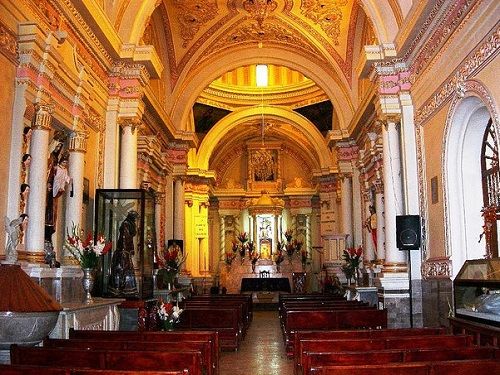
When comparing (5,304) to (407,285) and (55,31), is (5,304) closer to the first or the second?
(55,31)

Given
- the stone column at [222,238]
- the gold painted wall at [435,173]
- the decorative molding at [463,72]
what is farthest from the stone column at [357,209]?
the stone column at [222,238]

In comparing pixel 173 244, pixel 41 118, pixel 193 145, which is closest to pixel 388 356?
pixel 41 118

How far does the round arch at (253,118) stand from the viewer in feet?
75.2

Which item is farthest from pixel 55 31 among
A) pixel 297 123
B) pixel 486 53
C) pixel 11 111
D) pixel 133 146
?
pixel 297 123

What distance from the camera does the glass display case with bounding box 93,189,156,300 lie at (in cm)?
977

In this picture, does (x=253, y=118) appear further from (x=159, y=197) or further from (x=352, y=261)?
(x=352, y=261)

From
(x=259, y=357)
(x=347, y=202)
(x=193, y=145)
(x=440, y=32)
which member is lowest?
(x=259, y=357)

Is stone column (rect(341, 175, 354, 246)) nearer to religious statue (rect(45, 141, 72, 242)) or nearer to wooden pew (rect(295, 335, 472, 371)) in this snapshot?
religious statue (rect(45, 141, 72, 242))

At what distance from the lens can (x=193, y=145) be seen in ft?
59.0

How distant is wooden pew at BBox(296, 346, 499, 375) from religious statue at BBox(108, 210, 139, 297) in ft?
19.5

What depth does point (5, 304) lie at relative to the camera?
499 centimetres

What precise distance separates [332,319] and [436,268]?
1877 mm

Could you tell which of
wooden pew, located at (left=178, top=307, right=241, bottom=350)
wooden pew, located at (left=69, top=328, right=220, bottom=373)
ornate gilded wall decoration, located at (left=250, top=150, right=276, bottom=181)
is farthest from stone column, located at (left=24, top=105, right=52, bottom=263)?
ornate gilded wall decoration, located at (left=250, top=150, right=276, bottom=181)

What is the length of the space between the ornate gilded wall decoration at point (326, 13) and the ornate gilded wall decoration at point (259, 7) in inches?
31.8
